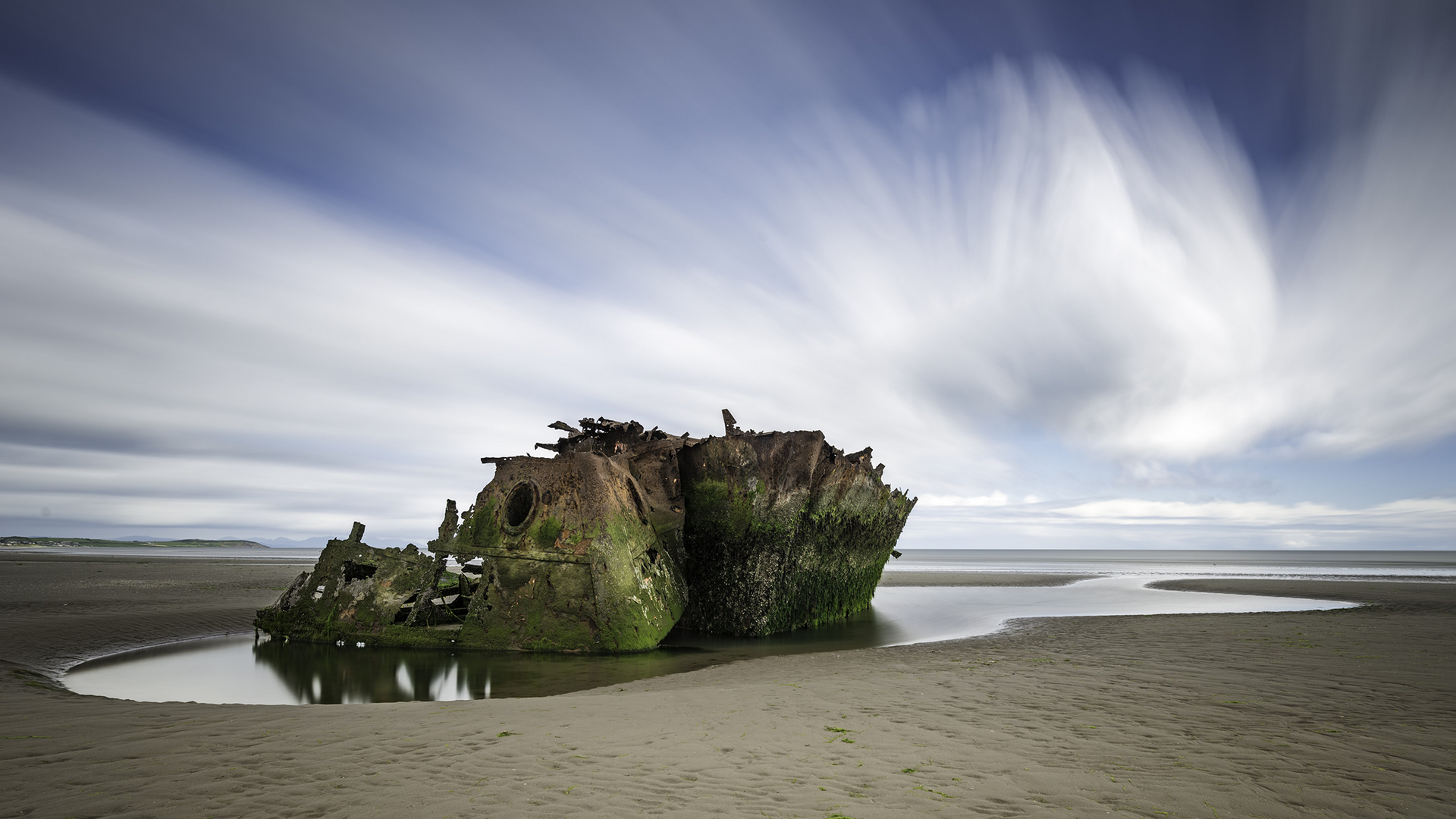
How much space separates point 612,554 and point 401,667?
9.24ft

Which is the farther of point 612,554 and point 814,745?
point 612,554

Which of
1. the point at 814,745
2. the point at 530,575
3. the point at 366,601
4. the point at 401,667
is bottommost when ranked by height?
the point at 401,667

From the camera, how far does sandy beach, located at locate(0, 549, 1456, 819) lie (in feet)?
11.1

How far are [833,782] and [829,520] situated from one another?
8.37m

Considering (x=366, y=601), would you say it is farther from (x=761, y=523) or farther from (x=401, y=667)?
(x=761, y=523)

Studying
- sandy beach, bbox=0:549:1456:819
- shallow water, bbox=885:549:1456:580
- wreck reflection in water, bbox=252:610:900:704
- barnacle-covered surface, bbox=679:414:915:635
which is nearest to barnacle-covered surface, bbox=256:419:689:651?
wreck reflection in water, bbox=252:610:900:704

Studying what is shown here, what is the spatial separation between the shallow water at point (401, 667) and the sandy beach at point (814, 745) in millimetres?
676

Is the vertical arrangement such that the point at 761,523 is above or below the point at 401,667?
above

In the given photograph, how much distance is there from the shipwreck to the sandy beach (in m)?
2.01

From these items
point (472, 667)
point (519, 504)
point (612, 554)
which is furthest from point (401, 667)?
point (612, 554)

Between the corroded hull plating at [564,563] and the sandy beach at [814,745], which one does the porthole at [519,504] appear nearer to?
the corroded hull plating at [564,563]

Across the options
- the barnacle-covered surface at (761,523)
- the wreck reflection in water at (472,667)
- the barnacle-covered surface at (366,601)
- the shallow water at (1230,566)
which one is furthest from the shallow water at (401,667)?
the shallow water at (1230,566)

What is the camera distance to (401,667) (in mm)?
8266

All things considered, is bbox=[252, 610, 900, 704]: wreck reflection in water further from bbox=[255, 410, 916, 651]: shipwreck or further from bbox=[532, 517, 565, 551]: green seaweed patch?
bbox=[532, 517, 565, 551]: green seaweed patch
